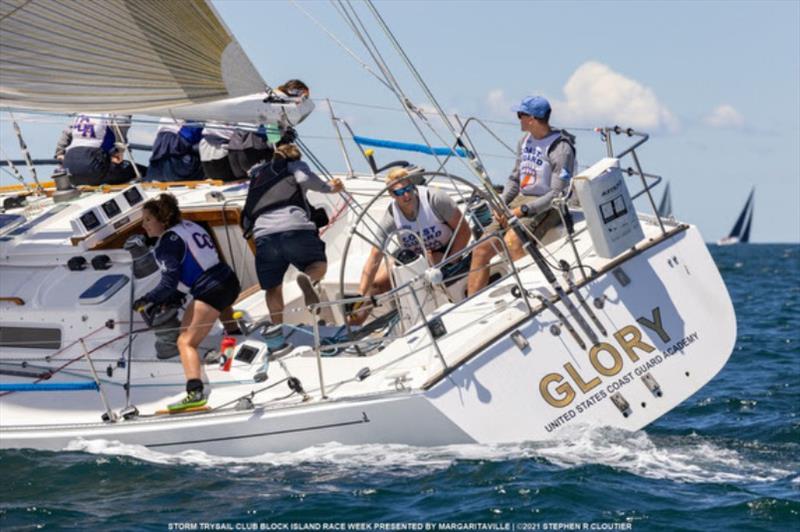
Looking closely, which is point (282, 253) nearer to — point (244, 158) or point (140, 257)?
point (140, 257)

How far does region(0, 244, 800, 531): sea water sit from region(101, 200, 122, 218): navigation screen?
6.67ft

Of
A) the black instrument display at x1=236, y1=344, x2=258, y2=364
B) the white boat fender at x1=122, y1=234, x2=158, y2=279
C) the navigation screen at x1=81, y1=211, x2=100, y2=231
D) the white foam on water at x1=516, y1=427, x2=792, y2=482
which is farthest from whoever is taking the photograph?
the navigation screen at x1=81, y1=211, x2=100, y2=231

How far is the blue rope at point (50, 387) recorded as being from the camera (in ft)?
23.2

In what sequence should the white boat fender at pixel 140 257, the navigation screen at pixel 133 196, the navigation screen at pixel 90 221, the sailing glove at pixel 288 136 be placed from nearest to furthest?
1. the sailing glove at pixel 288 136
2. the white boat fender at pixel 140 257
3. the navigation screen at pixel 90 221
4. the navigation screen at pixel 133 196

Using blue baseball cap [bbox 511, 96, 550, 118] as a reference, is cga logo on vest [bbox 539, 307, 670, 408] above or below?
below

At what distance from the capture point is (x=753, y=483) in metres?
6.45

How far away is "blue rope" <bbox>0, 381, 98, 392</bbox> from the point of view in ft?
23.2

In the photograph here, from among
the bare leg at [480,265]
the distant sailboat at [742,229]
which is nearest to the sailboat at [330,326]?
the bare leg at [480,265]

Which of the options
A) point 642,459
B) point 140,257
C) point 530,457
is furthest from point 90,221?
point 642,459

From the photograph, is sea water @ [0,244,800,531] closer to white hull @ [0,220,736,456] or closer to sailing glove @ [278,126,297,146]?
white hull @ [0,220,736,456]

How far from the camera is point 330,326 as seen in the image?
26.5ft

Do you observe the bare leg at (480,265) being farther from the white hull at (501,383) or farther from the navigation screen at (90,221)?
the navigation screen at (90,221)

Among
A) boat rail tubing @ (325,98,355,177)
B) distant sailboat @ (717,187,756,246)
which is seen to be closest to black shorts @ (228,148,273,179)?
boat rail tubing @ (325,98,355,177)

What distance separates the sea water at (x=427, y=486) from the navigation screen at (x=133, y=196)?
7.34 ft
